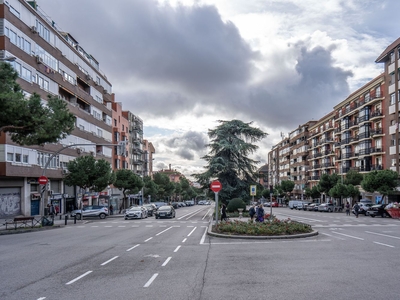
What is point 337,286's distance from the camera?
29.9 feet

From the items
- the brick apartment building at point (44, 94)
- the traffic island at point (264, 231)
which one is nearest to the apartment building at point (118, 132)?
the brick apartment building at point (44, 94)

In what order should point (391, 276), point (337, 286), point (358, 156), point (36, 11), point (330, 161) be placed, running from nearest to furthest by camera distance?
1. point (337, 286)
2. point (391, 276)
3. point (36, 11)
4. point (358, 156)
5. point (330, 161)

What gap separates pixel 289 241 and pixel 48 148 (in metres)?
34.6

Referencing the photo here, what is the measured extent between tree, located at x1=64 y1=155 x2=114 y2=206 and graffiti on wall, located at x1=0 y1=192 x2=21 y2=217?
233 inches

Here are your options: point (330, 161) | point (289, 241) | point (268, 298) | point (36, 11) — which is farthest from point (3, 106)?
point (330, 161)

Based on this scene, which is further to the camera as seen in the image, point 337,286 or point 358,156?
point 358,156

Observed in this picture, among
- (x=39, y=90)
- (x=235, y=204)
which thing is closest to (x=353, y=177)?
(x=235, y=204)

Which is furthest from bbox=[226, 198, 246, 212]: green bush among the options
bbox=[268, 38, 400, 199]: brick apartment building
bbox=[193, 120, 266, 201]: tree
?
bbox=[268, 38, 400, 199]: brick apartment building

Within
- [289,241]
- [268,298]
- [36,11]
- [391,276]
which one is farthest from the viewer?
[36,11]

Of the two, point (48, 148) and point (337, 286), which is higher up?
point (48, 148)

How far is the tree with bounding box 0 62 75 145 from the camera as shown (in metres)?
20.8

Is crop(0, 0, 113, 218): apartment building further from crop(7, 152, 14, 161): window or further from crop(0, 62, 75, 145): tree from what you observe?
crop(0, 62, 75, 145): tree

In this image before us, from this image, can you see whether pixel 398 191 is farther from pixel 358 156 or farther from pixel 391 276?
pixel 391 276

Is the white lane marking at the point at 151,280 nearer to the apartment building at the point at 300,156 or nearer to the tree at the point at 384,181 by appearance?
the tree at the point at 384,181
